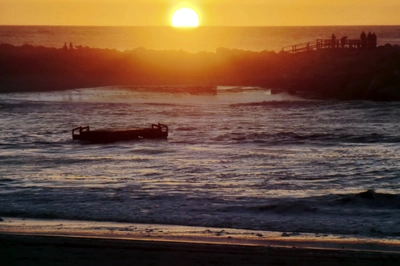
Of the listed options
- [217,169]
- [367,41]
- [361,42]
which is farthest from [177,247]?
[367,41]

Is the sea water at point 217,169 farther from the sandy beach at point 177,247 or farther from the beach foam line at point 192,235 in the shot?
the sandy beach at point 177,247

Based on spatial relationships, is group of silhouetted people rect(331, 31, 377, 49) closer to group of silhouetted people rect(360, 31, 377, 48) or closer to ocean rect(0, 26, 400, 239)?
group of silhouetted people rect(360, 31, 377, 48)

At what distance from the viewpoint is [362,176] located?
18.4 meters

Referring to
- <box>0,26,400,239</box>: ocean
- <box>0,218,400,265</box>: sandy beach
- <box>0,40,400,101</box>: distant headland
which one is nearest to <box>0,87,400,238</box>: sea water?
<box>0,26,400,239</box>: ocean

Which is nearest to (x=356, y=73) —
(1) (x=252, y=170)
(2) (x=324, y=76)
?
(2) (x=324, y=76)

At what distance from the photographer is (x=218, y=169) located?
19719 mm

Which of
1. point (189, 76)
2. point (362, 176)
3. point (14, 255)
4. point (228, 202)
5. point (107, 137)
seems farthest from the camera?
point (189, 76)

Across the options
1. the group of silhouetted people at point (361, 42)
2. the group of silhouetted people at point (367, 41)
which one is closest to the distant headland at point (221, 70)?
the group of silhouetted people at point (361, 42)

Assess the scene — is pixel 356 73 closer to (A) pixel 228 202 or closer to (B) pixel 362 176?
(B) pixel 362 176

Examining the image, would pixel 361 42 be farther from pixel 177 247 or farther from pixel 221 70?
pixel 177 247

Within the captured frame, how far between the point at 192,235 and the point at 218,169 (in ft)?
24.9

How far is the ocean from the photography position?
1403 cm

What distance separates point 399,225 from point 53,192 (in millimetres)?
7799

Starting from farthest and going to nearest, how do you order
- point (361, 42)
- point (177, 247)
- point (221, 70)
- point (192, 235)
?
point (221, 70), point (361, 42), point (192, 235), point (177, 247)
